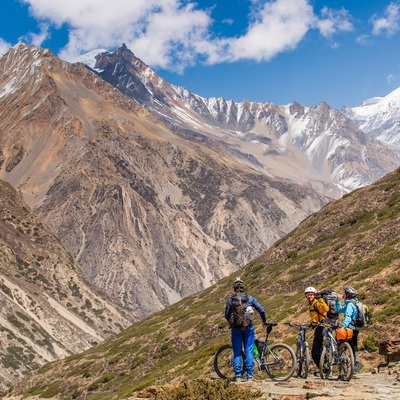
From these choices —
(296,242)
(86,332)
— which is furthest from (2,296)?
(296,242)

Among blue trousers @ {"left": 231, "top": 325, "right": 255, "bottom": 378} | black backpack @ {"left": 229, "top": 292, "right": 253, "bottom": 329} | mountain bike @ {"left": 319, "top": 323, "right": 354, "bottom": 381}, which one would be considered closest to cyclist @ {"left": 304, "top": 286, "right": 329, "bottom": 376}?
mountain bike @ {"left": 319, "top": 323, "right": 354, "bottom": 381}

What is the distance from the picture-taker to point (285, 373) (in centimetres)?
1581

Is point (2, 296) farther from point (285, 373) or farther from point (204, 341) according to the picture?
point (285, 373)

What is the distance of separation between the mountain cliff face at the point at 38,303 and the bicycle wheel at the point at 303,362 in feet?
294

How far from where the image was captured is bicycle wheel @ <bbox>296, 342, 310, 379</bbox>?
15.5 meters

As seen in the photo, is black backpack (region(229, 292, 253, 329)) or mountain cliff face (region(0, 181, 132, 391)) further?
mountain cliff face (region(0, 181, 132, 391))

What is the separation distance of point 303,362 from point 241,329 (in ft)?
6.83

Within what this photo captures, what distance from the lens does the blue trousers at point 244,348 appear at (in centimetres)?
1562

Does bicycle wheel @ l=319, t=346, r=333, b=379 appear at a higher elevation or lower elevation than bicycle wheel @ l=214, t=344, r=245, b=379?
lower

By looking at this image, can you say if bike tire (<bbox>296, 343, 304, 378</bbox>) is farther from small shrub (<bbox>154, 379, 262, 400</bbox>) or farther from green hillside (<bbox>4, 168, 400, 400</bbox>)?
green hillside (<bbox>4, 168, 400, 400</bbox>)

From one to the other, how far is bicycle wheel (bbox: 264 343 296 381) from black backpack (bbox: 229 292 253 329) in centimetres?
138

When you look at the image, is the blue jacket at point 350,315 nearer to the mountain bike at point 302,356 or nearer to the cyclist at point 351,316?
the cyclist at point 351,316

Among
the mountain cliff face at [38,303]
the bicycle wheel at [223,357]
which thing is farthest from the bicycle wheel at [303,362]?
the mountain cliff face at [38,303]

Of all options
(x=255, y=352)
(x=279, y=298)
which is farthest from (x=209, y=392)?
(x=279, y=298)
